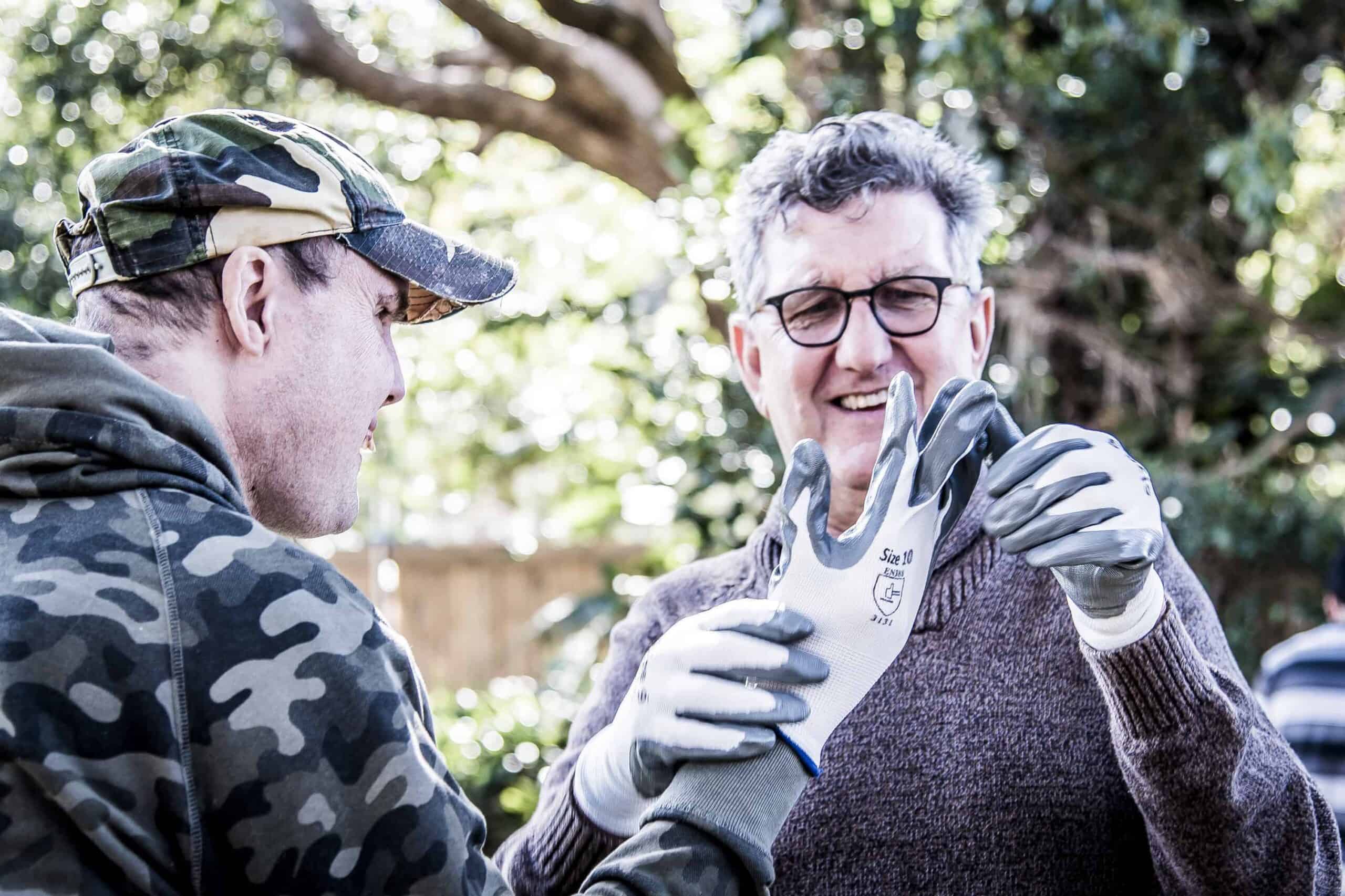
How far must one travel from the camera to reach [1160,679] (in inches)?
61.4

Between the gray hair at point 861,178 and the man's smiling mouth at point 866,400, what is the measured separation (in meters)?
0.23

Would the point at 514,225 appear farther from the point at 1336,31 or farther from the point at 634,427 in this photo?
the point at 1336,31

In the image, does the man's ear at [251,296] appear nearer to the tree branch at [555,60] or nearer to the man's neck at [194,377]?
the man's neck at [194,377]

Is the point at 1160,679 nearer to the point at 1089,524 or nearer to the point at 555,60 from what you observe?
the point at 1089,524

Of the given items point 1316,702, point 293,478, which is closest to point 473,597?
point 1316,702

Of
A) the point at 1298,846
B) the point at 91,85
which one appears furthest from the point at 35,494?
the point at 91,85

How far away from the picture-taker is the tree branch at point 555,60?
6090 mm

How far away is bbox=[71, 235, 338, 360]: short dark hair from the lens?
136 centimetres

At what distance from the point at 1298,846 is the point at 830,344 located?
95cm

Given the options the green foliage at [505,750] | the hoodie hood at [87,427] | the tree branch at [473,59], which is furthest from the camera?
the tree branch at [473,59]

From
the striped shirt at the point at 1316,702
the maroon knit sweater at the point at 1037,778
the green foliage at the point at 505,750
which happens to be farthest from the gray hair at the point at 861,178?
the green foliage at the point at 505,750

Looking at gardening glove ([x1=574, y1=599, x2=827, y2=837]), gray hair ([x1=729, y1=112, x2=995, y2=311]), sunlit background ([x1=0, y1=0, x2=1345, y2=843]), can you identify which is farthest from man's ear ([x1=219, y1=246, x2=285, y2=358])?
sunlit background ([x1=0, y1=0, x2=1345, y2=843])

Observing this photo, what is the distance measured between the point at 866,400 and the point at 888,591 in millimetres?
636

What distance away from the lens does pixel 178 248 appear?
1.35 metres
